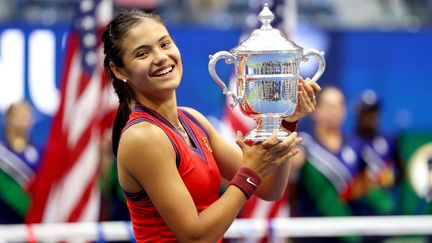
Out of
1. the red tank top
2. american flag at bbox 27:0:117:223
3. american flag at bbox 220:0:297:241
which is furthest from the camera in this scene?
american flag at bbox 27:0:117:223

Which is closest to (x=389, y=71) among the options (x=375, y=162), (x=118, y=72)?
(x=375, y=162)

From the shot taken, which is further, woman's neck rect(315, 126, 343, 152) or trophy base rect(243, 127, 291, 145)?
woman's neck rect(315, 126, 343, 152)

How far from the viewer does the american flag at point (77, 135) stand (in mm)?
5906

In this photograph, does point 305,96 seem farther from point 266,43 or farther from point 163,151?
point 163,151

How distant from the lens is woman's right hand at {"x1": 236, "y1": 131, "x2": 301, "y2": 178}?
10.4 ft

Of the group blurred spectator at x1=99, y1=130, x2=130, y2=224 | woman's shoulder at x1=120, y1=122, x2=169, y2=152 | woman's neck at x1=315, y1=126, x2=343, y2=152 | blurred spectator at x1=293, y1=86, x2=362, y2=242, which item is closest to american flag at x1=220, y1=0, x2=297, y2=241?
blurred spectator at x1=293, y1=86, x2=362, y2=242

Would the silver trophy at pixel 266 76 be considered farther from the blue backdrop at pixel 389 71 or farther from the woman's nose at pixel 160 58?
the blue backdrop at pixel 389 71

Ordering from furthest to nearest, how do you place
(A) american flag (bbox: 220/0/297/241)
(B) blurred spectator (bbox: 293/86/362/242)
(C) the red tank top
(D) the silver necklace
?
(B) blurred spectator (bbox: 293/86/362/242) < (A) american flag (bbox: 220/0/297/241) < (D) the silver necklace < (C) the red tank top

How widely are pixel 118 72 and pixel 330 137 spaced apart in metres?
3.23

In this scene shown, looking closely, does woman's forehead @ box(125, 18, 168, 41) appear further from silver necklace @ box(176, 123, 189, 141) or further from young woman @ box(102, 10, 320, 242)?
silver necklace @ box(176, 123, 189, 141)

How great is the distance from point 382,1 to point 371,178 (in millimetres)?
2303

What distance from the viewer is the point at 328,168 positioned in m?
6.25

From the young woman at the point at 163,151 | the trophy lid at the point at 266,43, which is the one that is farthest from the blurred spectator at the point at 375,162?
the trophy lid at the point at 266,43

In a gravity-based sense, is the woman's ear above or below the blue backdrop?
above
